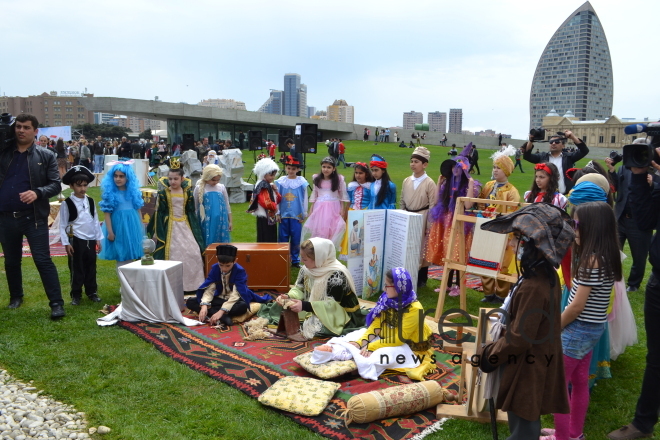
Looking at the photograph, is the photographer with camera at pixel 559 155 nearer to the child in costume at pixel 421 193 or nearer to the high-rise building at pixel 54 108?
the child in costume at pixel 421 193

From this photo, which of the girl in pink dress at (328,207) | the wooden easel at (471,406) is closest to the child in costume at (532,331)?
the wooden easel at (471,406)

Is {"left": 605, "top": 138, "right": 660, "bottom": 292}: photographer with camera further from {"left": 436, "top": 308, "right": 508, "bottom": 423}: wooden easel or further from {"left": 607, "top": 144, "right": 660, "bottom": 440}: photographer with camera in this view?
{"left": 436, "top": 308, "right": 508, "bottom": 423}: wooden easel

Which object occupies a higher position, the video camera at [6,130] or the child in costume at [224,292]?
the video camera at [6,130]

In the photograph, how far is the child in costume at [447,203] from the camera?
6.29 metres

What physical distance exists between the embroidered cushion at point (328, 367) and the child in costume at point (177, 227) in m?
2.86

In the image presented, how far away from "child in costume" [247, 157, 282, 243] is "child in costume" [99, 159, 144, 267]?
188 cm

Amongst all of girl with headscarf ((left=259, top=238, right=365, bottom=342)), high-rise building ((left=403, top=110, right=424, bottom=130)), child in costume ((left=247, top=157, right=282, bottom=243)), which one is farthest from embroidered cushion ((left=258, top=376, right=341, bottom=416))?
high-rise building ((left=403, top=110, right=424, bottom=130))

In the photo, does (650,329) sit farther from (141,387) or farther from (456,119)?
(456,119)

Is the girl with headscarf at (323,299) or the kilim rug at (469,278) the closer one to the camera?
the girl with headscarf at (323,299)

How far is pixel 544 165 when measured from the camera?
213 inches

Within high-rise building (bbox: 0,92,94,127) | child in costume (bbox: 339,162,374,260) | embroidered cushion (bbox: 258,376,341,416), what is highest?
high-rise building (bbox: 0,92,94,127)

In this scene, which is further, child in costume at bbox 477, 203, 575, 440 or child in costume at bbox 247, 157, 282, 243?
child in costume at bbox 247, 157, 282, 243

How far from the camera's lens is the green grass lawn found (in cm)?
341

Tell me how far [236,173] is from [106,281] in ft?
26.6
